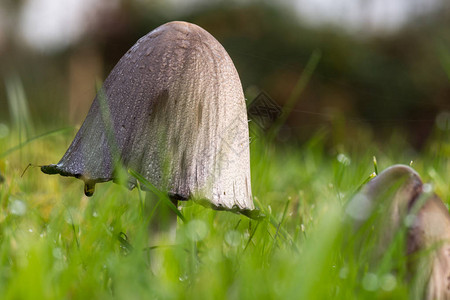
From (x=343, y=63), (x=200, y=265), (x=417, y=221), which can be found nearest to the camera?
(x=417, y=221)

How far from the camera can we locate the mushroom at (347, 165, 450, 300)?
124cm

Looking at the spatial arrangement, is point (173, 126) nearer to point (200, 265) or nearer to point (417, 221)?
point (200, 265)

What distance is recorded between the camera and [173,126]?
1478mm

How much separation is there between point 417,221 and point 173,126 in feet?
2.28

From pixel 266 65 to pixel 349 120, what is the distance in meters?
1.26

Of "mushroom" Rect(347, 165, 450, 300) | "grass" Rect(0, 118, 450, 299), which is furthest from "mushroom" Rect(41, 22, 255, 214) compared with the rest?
"mushroom" Rect(347, 165, 450, 300)

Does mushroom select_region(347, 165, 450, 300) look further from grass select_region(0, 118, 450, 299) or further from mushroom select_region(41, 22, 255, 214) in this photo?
mushroom select_region(41, 22, 255, 214)

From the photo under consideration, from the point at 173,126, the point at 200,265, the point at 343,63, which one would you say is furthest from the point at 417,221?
the point at 343,63

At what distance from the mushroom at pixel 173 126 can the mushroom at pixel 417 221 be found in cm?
41

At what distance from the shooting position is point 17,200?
2.12 meters

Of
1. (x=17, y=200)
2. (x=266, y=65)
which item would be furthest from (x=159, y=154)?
(x=266, y=65)

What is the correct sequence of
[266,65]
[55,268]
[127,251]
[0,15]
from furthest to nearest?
[0,15] < [266,65] < [127,251] < [55,268]

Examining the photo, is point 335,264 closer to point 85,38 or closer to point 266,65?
point 266,65

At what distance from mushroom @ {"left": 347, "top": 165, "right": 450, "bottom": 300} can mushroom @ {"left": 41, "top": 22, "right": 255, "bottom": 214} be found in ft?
1.35
